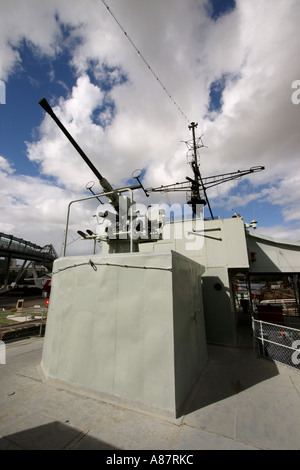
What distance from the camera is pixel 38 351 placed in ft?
22.6

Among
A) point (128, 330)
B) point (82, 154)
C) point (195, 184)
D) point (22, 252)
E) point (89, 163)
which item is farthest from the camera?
point (22, 252)

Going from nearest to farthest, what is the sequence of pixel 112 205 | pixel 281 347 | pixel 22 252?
pixel 112 205 → pixel 281 347 → pixel 22 252

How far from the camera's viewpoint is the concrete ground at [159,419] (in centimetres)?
287

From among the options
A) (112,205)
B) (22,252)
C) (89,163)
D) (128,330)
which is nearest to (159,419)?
(128,330)

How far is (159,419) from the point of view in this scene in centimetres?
338

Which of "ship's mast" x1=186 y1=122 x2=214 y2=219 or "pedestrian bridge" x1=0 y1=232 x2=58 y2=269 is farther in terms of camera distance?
"pedestrian bridge" x1=0 y1=232 x2=58 y2=269

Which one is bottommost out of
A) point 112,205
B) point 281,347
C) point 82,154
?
point 281,347

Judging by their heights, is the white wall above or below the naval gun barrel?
below

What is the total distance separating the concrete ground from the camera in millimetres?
2869

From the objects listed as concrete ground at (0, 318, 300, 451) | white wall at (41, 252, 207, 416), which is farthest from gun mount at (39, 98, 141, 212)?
concrete ground at (0, 318, 300, 451)

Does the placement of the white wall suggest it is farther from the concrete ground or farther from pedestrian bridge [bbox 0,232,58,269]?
pedestrian bridge [bbox 0,232,58,269]

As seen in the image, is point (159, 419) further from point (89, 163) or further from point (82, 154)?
point (82, 154)

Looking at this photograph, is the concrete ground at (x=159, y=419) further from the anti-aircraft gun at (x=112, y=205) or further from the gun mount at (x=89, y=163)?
the gun mount at (x=89, y=163)

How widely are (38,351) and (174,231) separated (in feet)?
23.4
